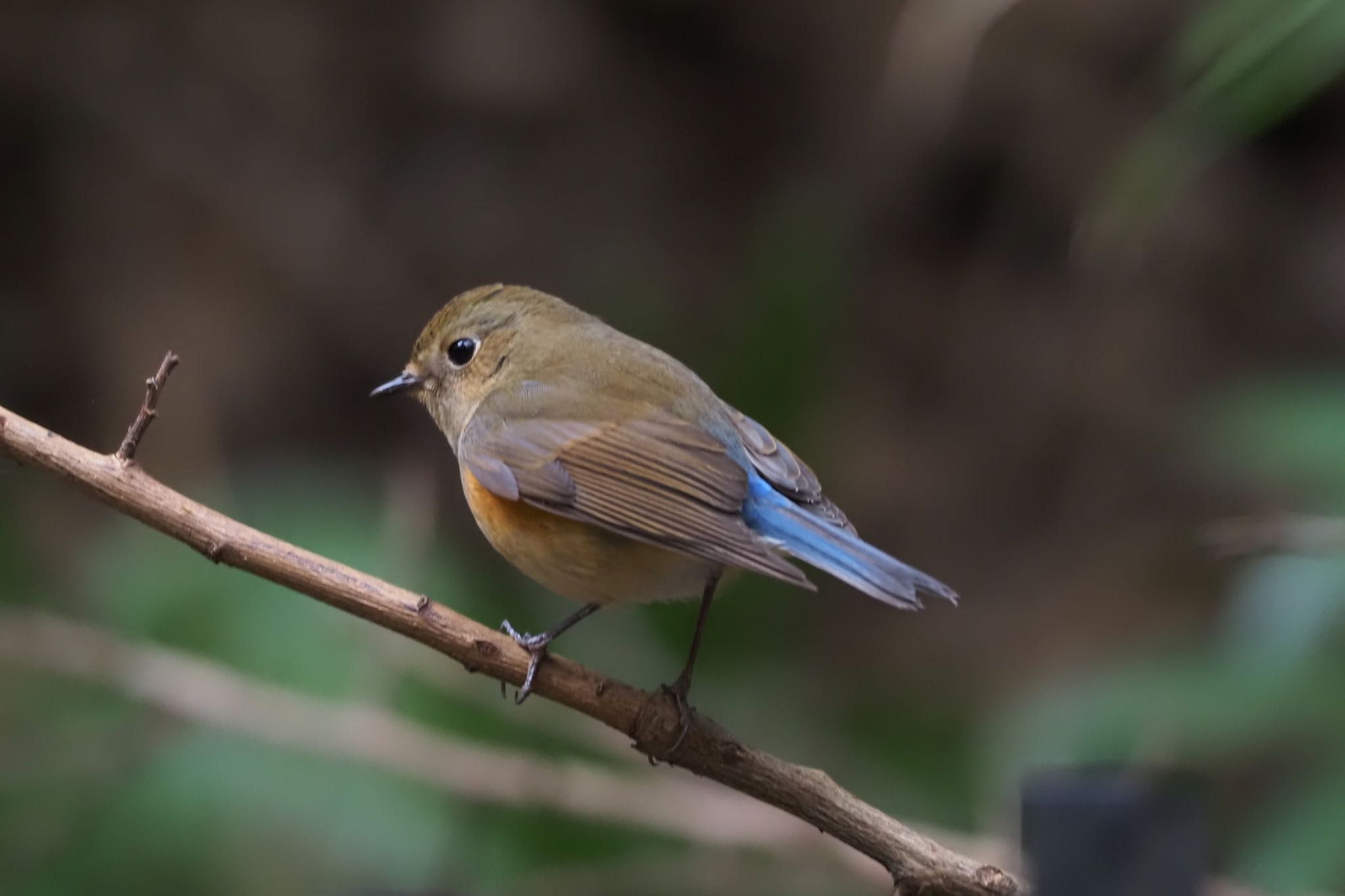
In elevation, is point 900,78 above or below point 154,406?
above

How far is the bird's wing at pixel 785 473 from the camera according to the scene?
6.78ft

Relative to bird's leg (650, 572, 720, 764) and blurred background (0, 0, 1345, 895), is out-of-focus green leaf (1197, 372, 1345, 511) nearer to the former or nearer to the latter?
blurred background (0, 0, 1345, 895)

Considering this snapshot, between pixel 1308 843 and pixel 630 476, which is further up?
pixel 630 476

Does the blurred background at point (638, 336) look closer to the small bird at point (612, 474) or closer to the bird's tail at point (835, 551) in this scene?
the small bird at point (612, 474)

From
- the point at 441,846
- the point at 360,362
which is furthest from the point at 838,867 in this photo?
the point at 360,362

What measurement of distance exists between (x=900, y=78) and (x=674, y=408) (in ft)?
7.91

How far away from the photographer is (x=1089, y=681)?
3.02m

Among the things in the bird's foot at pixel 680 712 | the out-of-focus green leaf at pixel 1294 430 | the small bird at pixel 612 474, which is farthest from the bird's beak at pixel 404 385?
the out-of-focus green leaf at pixel 1294 430

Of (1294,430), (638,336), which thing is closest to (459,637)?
(1294,430)

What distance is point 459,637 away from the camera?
1683 millimetres

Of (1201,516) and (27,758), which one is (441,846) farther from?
(1201,516)

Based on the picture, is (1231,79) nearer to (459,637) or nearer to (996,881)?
(996,881)

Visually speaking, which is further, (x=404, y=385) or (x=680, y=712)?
(x=404, y=385)

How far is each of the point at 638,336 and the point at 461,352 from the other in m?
1.13
